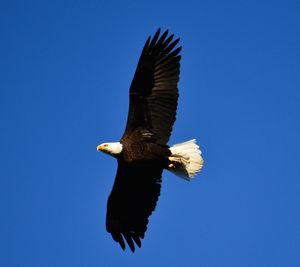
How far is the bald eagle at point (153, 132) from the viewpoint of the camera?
10258mm

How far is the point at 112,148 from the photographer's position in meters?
10.4

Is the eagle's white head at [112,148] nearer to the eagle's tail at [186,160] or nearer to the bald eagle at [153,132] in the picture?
the bald eagle at [153,132]

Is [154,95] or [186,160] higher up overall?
[154,95]

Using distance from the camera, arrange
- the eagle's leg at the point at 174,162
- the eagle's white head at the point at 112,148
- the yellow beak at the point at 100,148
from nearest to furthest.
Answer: the eagle's leg at the point at 174,162
the eagle's white head at the point at 112,148
the yellow beak at the point at 100,148

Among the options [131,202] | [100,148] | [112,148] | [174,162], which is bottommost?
[131,202]

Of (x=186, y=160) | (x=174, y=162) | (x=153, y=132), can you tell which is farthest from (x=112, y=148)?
(x=186, y=160)

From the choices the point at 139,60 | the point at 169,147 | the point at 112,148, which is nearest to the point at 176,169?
the point at 169,147

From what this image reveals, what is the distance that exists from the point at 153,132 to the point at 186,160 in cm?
69

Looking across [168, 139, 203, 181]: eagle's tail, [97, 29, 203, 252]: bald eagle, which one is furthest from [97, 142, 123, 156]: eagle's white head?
[168, 139, 203, 181]: eagle's tail

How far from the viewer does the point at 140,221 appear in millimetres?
10859

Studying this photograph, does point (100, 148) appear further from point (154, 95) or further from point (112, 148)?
point (154, 95)

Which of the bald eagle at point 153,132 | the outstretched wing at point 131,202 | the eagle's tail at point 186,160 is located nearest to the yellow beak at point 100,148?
the bald eagle at point 153,132

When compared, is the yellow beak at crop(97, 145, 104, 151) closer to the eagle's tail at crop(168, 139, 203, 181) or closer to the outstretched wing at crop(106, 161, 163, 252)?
the outstretched wing at crop(106, 161, 163, 252)

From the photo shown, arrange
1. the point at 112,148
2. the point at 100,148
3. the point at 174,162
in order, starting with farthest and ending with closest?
the point at 100,148, the point at 112,148, the point at 174,162
